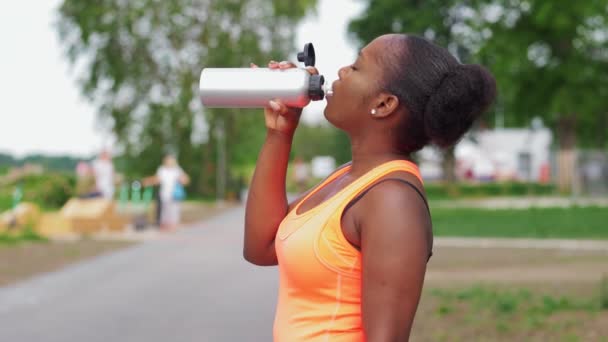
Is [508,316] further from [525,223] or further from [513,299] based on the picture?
[525,223]

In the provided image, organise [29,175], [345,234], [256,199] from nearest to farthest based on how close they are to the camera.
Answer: [345,234]
[256,199]
[29,175]

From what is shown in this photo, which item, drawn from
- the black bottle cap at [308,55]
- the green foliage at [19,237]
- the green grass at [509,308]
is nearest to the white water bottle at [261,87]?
the black bottle cap at [308,55]

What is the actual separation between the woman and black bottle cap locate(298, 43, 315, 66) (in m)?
0.07

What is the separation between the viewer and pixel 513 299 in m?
8.60

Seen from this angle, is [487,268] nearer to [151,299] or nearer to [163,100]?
[151,299]

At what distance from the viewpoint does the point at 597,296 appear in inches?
348

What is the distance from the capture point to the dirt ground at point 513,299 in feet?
23.7

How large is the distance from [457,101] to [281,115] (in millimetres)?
435

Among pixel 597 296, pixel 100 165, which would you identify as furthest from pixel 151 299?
pixel 100 165

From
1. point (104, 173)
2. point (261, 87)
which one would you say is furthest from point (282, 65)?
point (104, 173)

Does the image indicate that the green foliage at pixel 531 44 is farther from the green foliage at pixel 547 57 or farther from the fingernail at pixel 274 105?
the fingernail at pixel 274 105

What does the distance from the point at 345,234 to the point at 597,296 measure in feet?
24.0

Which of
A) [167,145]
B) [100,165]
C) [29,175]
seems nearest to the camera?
[100,165]

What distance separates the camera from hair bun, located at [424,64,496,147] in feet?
7.03
